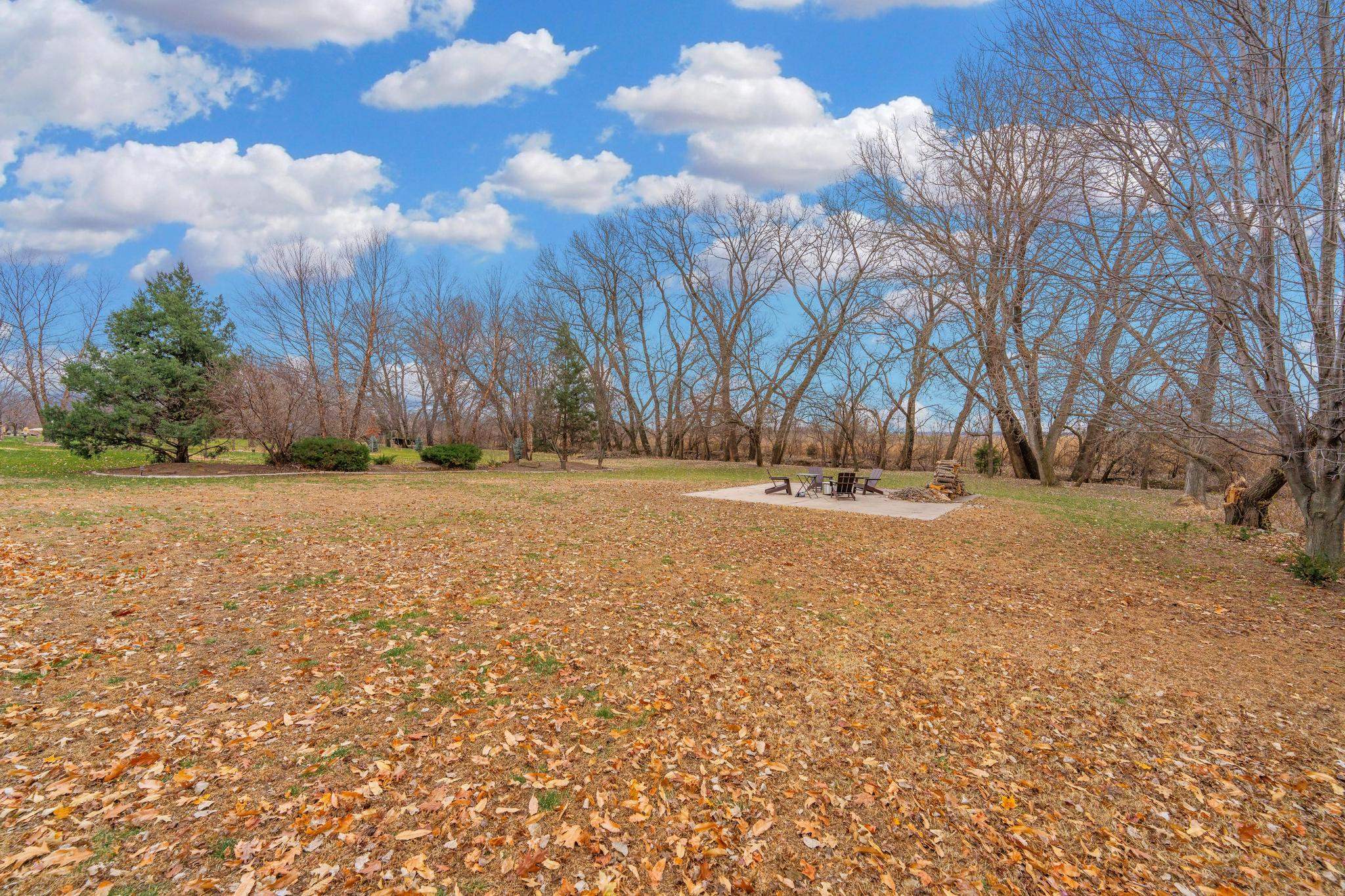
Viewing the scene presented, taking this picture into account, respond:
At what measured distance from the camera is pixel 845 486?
42.8ft

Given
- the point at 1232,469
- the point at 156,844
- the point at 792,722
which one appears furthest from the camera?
the point at 1232,469

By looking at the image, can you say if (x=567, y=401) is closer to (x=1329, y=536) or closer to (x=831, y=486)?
(x=831, y=486)

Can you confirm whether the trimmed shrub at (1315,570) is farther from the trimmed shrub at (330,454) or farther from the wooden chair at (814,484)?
the trimmed shrub at (330,454)

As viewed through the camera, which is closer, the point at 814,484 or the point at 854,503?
the point at 854,503

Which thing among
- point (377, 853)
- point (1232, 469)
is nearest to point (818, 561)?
point (377, 853)

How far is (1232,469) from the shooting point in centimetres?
1178

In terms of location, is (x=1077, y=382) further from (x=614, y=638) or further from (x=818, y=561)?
(x=614, y=638)

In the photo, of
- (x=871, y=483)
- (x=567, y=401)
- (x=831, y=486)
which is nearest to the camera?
(x=831, y=486)

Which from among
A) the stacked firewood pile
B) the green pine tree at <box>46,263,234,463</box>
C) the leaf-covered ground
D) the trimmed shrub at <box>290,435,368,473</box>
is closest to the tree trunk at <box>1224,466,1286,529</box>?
the leaf-covered ground

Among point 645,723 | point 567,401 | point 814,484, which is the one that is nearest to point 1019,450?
point 814,484

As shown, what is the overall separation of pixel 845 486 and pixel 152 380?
17.7 meters

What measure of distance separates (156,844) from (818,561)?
645 cm

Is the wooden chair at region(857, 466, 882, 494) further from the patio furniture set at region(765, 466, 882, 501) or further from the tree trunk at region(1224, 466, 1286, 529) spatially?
the tree trunk at region(1224, 466, 1286, 529)

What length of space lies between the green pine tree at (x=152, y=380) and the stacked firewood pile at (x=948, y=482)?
19369 mm
